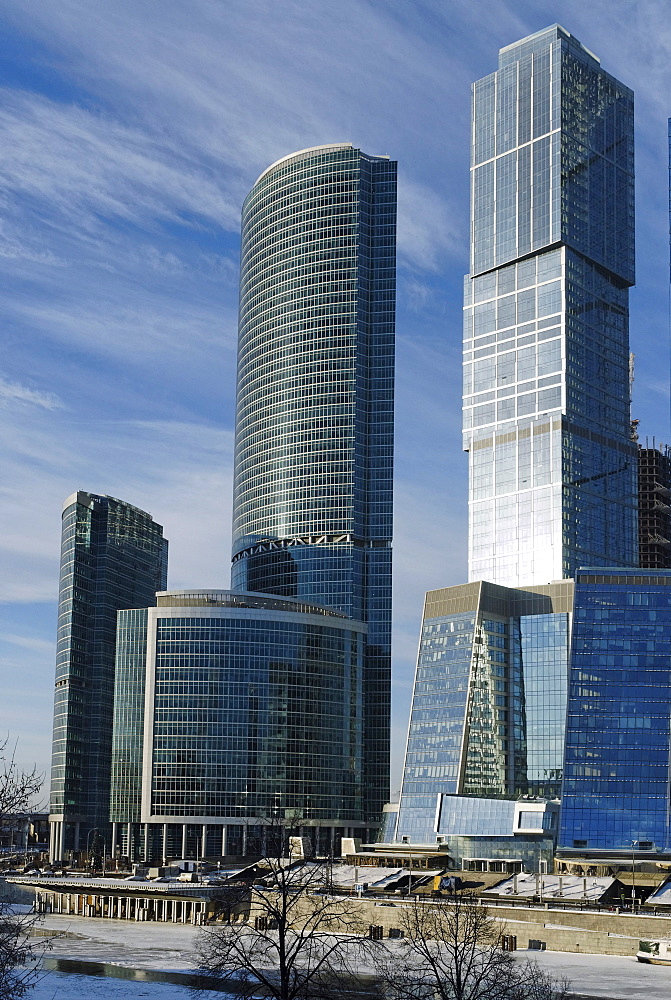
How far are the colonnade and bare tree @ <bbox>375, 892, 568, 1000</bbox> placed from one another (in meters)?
39.3

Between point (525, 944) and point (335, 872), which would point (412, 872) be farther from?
point (525, 944)

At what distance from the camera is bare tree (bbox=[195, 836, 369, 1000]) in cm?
8981

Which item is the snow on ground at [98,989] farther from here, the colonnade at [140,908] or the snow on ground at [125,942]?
the colonnade at [140,908]

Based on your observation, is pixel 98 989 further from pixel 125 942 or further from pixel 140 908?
pixel 140 908

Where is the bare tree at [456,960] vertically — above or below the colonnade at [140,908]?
above

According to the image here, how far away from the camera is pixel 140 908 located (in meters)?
188

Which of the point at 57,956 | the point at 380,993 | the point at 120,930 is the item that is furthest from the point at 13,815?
the point at 120,930

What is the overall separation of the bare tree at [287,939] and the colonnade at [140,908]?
31.0ft

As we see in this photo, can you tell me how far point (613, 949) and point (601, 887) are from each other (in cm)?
3305

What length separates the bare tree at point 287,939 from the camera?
89.8 meters

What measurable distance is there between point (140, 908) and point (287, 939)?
4122 cm

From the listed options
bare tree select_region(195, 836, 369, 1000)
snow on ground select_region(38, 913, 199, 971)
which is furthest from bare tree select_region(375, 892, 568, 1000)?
snow on ground select_region(38, 913, 199, 971)

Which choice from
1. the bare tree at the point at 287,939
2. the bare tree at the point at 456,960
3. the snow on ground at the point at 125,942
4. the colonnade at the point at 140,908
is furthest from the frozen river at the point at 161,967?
the colonnade at the point at 140,908

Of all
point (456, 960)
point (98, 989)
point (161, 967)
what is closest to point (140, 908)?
point (161, 967)
